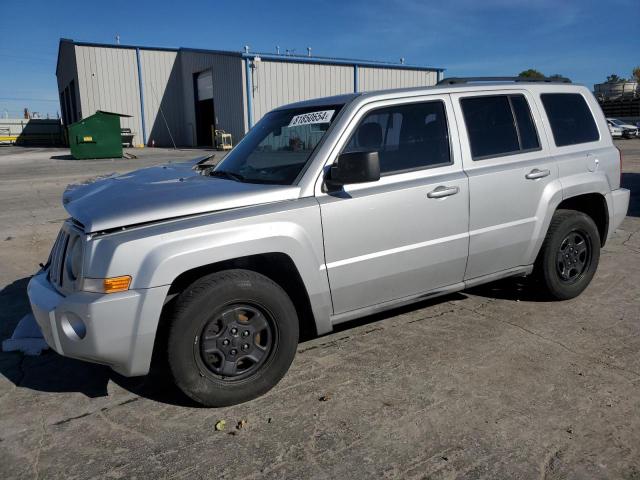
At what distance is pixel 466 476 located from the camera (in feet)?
8.18

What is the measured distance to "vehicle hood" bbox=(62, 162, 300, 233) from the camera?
2.91 m

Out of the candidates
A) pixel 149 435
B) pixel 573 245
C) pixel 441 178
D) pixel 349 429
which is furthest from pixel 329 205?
pixel 573 245

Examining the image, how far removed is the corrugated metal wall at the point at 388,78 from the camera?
30578 mm

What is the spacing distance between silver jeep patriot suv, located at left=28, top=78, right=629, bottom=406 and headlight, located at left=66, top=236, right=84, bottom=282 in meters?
0.01

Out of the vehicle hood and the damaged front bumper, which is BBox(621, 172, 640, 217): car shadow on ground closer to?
the vehicle hood

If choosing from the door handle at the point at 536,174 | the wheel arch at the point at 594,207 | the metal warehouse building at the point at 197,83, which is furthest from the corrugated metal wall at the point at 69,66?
the door handle at the point at 536,174

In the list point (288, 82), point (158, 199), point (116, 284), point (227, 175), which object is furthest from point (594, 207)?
point (288, 82)

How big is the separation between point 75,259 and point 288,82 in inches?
1078

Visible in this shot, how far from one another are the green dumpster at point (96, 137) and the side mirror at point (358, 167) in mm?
25153

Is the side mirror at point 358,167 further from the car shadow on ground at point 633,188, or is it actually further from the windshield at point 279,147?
the car shadow on ground at point 633,188

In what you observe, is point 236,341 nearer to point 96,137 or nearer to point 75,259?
point 75,259

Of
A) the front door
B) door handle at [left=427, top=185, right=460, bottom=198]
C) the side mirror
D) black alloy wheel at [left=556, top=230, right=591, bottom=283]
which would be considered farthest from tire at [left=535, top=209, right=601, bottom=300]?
the side mirror

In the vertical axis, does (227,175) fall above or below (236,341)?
above

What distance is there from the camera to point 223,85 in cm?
3100
